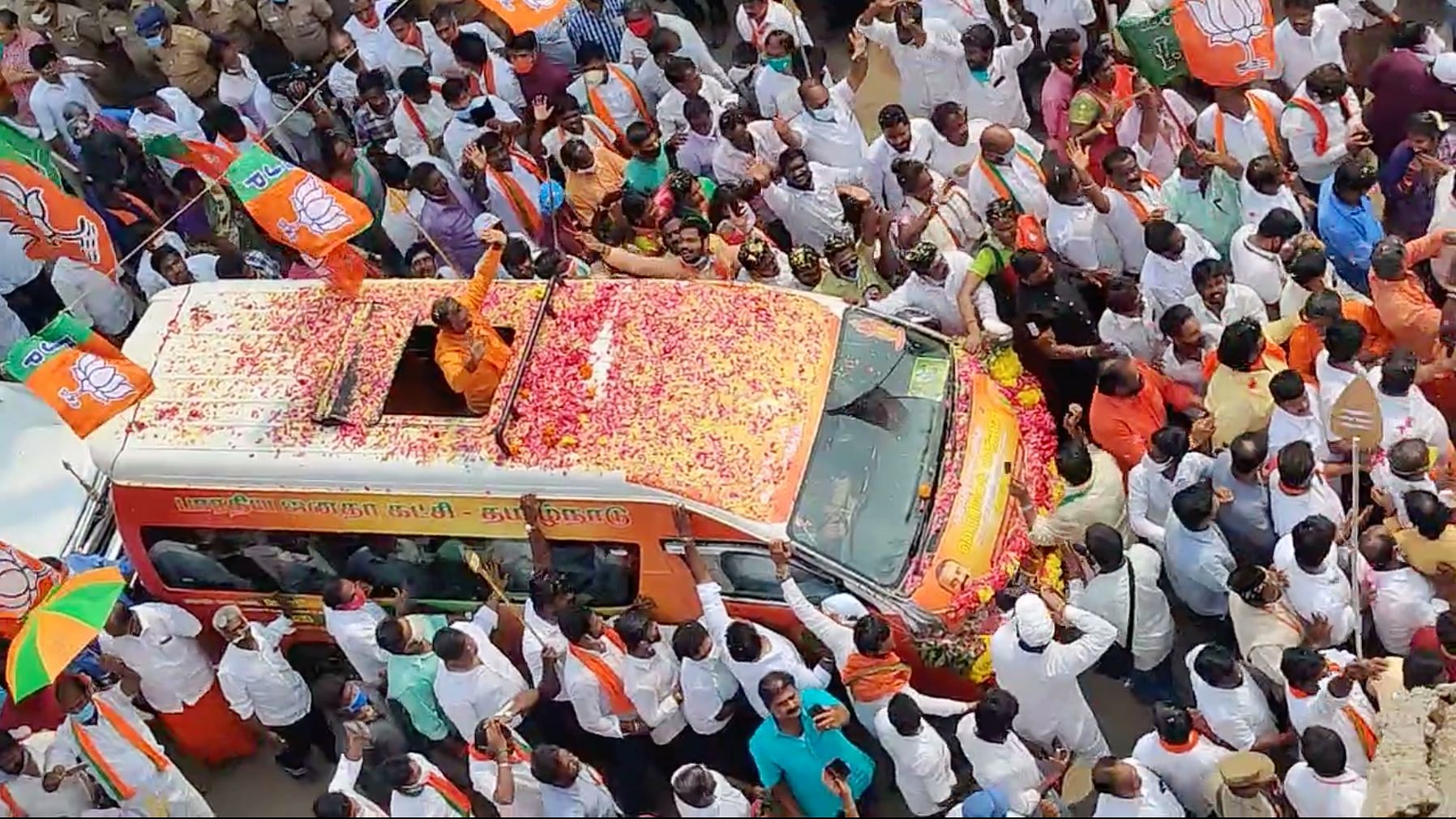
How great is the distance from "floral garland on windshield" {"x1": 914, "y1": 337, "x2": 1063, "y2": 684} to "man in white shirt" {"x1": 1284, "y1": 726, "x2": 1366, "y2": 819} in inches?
64.3

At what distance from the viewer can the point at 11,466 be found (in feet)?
31.7

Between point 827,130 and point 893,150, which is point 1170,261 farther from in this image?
point 827,130

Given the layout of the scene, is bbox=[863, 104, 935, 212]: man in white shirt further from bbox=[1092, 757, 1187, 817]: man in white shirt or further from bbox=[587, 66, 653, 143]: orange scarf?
bbox=[1092, 757, 1187, 817]: man in white shirt

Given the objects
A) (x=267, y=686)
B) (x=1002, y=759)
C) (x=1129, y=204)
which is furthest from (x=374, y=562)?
(x=1129, y=204)

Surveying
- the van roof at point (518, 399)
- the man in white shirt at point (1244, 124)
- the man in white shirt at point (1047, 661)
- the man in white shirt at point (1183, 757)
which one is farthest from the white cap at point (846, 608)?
the man in white shirt at point (1244, 124)

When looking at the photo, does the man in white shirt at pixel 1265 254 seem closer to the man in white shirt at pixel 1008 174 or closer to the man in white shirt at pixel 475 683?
the man in white shirt at pixel 1008 174

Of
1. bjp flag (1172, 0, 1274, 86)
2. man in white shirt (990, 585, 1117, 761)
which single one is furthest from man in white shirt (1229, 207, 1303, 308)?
man in white shirt (990, 585, 1117, 761)

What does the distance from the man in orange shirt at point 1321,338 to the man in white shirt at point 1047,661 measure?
189 cm

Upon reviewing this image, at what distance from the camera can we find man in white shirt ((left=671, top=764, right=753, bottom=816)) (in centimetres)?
700

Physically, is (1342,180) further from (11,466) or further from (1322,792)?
(11,466)

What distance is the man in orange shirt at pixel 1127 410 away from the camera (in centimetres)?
824

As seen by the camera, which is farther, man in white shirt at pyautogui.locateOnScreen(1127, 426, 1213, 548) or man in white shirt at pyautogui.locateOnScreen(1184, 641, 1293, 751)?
man in white shirt at pyautogui.locateOnScreen(1127, 426, 1213, 548)

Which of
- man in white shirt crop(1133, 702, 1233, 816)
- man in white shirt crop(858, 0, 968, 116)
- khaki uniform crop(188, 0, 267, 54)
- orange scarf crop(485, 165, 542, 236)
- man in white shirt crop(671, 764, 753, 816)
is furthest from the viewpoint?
khaki uniform crop(188, 0, 267, 54)

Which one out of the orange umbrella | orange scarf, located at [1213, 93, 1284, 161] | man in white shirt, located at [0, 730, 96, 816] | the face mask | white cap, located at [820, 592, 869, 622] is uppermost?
orange scarf, located at [1213, 93, 1284, 161]
